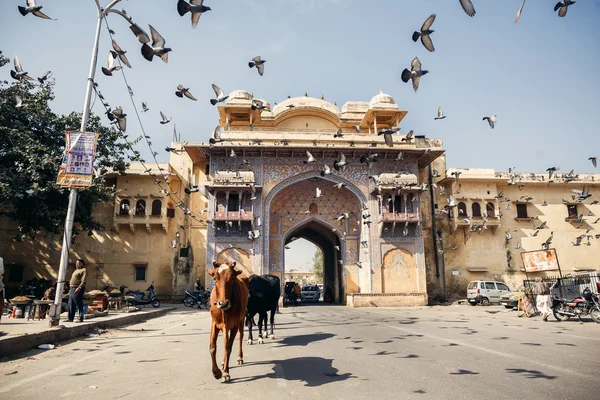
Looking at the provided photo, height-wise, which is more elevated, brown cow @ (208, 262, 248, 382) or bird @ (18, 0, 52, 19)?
bird @ (18, 0, 52, 19)

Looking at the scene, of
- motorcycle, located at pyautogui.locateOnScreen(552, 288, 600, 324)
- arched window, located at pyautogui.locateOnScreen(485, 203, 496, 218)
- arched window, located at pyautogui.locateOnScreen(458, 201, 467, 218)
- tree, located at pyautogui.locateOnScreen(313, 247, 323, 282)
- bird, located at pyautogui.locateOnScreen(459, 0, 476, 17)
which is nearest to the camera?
bird, located at pyautogui.locateOnScreen(459, 0, 476, 17)

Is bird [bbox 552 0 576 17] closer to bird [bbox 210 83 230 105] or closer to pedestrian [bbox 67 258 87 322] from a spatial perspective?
bird [bbox 210 83 230 105]

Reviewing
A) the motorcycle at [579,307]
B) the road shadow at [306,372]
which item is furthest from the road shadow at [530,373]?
the motorcycle at [579,307]

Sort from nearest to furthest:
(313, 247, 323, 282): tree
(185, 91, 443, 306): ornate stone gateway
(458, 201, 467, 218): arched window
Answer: (185, 91, 443, 306): ornate stone gateway
(458, 201, 467, 218): arched window
(313, 247, 323, 282): tree

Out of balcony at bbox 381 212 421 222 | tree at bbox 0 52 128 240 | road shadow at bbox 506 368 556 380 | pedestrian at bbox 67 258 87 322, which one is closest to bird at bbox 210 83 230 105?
pedestrian at bbox 67 258 87 322

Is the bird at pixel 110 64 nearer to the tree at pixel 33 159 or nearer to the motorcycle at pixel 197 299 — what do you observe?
the tree at pixel 33 159

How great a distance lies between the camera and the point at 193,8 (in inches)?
243

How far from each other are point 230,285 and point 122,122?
22.6 feet

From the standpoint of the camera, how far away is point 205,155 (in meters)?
24.3

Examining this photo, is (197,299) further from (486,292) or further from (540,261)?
(540,261)

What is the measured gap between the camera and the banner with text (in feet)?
29.5

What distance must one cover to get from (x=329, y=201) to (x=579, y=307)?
14.9 m

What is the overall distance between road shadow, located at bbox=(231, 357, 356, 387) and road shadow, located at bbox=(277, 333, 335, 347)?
1.62 metres

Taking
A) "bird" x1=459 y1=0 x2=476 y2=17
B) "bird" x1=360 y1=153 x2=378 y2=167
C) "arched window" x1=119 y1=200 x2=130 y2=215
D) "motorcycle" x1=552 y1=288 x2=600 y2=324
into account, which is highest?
"bird" x1=360 y1=153 x2=378 y2=167
